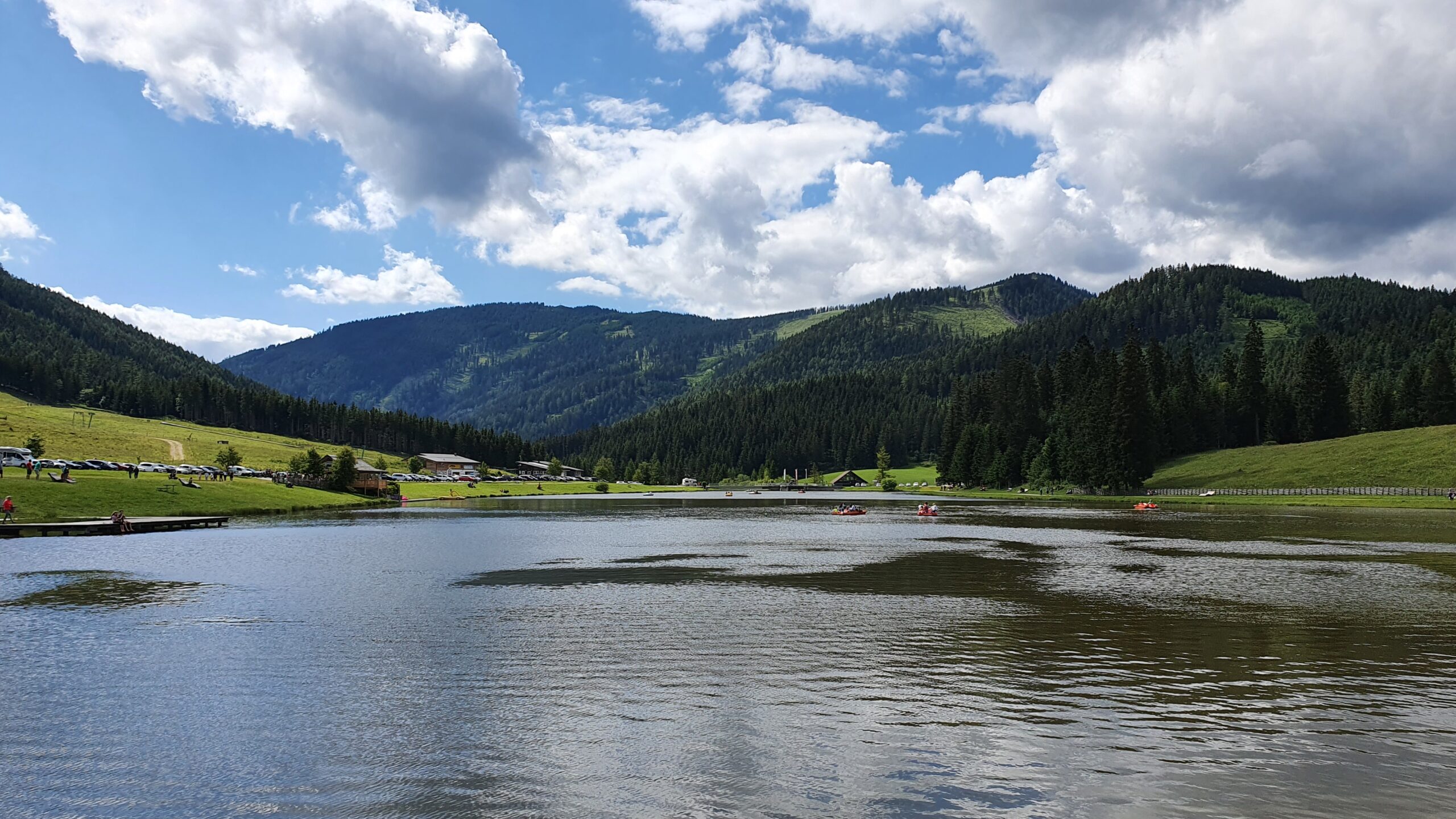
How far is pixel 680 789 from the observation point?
45.4 feet

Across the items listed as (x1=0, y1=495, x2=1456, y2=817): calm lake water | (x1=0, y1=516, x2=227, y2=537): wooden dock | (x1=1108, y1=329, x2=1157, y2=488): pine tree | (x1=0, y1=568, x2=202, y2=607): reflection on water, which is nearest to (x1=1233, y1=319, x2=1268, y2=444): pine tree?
(x1=1108, y1=329, x2=1157, y2=488): pine tree

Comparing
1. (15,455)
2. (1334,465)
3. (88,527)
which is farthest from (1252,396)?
(15,455)

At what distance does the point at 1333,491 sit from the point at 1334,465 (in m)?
12.2

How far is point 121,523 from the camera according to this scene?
66.5 metres

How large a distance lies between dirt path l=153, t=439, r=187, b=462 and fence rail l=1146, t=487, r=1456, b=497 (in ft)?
598

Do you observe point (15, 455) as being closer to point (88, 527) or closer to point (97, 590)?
point (88, 527)

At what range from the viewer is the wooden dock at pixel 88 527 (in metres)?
62.5

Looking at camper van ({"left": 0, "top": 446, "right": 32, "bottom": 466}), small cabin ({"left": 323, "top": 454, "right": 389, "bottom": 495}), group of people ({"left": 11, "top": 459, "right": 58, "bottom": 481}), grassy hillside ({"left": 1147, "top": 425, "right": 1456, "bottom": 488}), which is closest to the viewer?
group of people ({"left": 11, "top": 459, "right": 58, "bottom": 481})

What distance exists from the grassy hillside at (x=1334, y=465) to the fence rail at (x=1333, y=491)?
1314mm

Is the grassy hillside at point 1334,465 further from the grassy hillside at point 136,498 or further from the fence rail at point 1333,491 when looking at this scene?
the grassy hillside at point 136,498

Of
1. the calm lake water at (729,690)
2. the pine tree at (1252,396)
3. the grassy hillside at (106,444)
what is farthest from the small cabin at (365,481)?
the pine tree at (1252,396)

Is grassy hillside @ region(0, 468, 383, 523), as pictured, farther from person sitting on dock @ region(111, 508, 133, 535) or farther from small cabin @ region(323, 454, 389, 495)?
small cabin @ region(323, 454, 389, 495)

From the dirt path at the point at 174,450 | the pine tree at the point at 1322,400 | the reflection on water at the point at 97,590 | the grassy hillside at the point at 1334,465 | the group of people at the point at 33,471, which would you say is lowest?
the reflection on water at the point at 97,590

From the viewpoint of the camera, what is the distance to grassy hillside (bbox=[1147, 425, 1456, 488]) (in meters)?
115
